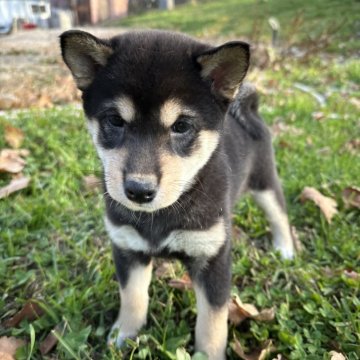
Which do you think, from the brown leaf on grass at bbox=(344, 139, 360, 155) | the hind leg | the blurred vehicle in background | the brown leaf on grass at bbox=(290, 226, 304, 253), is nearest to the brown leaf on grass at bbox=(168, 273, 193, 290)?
the hind leg

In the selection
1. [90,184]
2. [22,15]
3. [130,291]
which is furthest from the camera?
[22,15]

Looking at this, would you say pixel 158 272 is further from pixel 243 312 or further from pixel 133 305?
pixel 243 312

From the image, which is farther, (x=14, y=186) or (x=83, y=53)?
(x=14, y=186)

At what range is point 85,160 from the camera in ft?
12.2

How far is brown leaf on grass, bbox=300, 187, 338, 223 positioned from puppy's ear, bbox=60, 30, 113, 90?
1938mm

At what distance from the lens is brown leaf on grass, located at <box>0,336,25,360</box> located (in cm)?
197

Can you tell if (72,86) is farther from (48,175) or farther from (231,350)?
(231,350)

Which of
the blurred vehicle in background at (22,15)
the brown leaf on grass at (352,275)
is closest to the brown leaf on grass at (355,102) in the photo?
the brown leaf on grass at (352,275)

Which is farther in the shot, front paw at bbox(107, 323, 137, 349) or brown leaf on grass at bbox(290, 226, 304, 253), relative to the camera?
brown leaf on grass at bbox(290, 226, 304, 253)

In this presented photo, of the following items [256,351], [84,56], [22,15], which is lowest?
[22,15]

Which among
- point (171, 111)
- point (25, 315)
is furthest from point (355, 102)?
point (25, 315)

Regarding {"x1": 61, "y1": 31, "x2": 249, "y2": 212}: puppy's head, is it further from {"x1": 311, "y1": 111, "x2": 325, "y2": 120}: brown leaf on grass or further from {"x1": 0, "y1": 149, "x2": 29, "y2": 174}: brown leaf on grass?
{"x1": 311, "y1": 111, "x2": 325, "y2": 120}: brown leaf on grass

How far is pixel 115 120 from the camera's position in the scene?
201 centimetres

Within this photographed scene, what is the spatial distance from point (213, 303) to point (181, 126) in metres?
0.87
